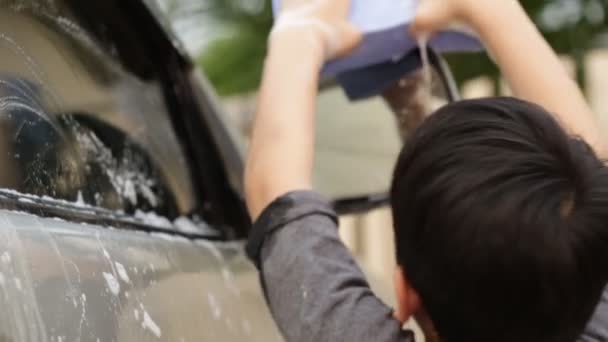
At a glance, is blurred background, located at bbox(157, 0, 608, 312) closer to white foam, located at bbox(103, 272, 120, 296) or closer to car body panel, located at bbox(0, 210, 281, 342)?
car body panel, located at bbox(0, 210, 281, 342)

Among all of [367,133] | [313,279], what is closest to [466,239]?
[313,279]

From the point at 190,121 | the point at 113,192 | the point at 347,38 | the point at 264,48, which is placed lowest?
the point at 264,48

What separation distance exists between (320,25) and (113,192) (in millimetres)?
226

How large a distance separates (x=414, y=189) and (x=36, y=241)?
0.22 m

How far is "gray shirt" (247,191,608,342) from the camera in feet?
2.02

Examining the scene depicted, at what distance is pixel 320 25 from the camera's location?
804mm

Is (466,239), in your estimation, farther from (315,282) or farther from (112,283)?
(112,283)

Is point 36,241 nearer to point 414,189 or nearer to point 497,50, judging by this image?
point 414,189

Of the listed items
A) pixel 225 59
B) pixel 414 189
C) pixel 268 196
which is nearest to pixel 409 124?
pixel 268 196

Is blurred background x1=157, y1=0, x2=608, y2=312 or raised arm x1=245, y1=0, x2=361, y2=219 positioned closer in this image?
raised arm x1=245, y1=0, x2=361, y2=219

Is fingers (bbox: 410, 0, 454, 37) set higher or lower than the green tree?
higher

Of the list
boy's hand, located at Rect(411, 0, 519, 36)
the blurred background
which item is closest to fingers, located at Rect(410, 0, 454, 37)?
boy's hand, located at Rect(411, 0, 519, 36)

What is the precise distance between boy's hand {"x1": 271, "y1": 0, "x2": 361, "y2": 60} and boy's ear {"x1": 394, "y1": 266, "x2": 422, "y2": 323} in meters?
0.25

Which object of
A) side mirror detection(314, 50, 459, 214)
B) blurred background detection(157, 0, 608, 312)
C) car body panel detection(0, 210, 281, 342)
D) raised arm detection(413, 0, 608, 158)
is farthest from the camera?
blurred background detection(157, 0, 608, 312)
